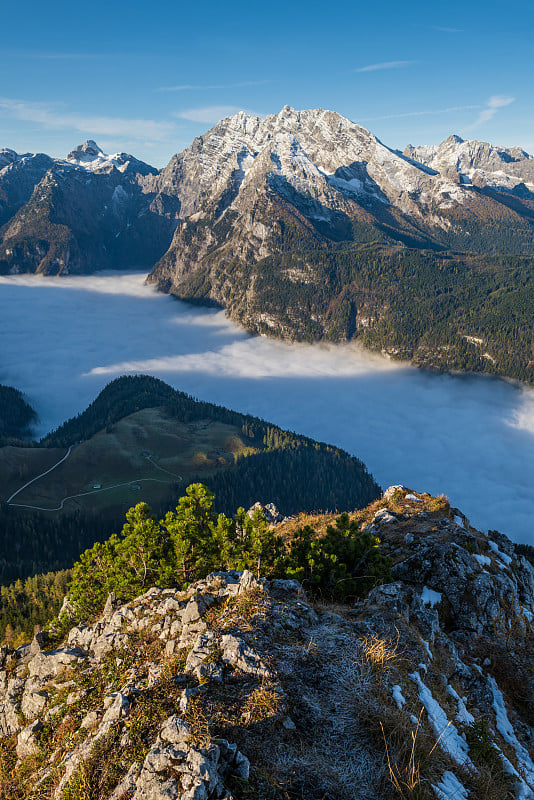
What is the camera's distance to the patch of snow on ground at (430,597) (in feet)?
95.1

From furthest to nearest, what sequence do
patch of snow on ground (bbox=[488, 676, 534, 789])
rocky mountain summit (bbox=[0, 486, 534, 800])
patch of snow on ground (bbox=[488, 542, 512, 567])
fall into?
patch of snow on ground (bbox=[488, 542, 512, 567])
patch of snow on ground (bbox=[488, 676, 534, 789])
rocky mountain summit (bbox=[0, 486, 534, 800])

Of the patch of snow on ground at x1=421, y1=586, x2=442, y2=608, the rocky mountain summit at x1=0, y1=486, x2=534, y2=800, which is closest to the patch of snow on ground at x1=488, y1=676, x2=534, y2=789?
the rocky mountain summit at x1=0, y1=486, x2=534, y2=800

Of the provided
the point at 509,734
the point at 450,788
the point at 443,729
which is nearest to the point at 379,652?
the point at 443,729

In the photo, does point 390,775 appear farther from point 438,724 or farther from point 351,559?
point 351,559

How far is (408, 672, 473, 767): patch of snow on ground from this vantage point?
14.9 meters

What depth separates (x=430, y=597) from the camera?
29609mm

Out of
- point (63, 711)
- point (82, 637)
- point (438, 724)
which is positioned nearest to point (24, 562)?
point (82, 637)

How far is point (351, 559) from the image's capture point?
104 ft

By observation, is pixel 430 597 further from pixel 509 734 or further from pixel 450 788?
pixel 450 788

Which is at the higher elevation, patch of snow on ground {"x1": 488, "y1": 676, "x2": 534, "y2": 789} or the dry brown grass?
the dry brown grass

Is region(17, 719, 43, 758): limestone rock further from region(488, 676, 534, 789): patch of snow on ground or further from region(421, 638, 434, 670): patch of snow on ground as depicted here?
region(488, 676, 534, 789): patch of snow on ground

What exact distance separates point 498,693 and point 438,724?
9.37 m

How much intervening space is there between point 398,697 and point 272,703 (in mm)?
4995

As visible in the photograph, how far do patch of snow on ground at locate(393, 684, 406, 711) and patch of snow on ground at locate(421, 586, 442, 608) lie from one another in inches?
558
